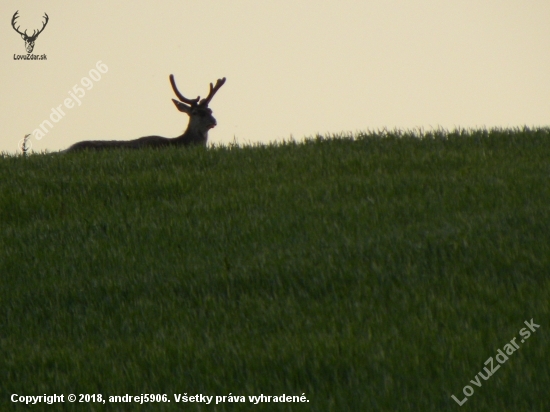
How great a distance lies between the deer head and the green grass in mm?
5028

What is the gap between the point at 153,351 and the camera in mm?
6055

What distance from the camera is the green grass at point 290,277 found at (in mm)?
5406

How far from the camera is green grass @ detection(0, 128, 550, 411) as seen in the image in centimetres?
541

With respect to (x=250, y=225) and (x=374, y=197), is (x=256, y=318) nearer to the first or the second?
(x=250, y=225)

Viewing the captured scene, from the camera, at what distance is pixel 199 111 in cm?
1672

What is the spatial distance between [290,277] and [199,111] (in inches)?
394

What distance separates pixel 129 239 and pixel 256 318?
2.88m

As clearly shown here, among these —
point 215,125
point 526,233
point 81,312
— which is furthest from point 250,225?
point 215,125

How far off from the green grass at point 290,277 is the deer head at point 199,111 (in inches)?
198

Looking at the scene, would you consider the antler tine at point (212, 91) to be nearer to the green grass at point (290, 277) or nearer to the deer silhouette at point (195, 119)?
the deer silhouette at point (195, 119)

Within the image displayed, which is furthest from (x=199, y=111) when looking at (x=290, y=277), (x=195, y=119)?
(x=290, y=277)

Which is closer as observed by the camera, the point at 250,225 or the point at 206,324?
the point at 206,324

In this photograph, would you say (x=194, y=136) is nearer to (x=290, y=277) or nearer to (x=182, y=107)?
(x=182, y=107)

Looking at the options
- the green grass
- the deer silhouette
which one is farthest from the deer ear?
the green grass
